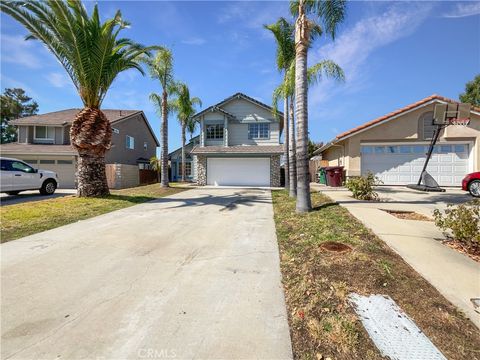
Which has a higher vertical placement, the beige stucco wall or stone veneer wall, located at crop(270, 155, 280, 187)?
the beige stucco wall

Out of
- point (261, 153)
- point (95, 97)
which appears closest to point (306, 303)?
point (95, 97)

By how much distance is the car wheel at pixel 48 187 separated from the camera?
13.4 metres

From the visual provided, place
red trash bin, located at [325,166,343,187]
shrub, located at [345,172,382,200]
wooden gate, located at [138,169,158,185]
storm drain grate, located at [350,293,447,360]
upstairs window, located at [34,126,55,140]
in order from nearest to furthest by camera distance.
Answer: storm drain grate, located at [350,293,447,360]
shrub, located at [345,172,382,200]
red trash bin, located at [325,166,343,187]
upstairs window, located at [34,126,55,140]
wooden gate, located at [138,169,158,185]

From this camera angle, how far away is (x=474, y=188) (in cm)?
1133

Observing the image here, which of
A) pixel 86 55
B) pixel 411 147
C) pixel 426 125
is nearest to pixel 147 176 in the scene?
pixel 86 55

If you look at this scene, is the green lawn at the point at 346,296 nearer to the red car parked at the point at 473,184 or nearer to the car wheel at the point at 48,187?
the red car parked at the point at 473,184

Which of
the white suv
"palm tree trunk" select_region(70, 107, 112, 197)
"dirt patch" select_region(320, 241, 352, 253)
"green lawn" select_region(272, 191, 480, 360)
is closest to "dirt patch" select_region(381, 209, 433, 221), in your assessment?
"green lawn" select_region(272, 191, 480, 360)

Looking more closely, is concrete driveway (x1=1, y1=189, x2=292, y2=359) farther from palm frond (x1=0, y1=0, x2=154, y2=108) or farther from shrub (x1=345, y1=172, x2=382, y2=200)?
palm frond (x1=0, y1=0, x2=154, y2=108)

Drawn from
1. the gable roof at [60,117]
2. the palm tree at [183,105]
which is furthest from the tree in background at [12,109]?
the palm tree at [183,105]

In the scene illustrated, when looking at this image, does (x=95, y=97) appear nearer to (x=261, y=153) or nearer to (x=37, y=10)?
(x=37, y=10)

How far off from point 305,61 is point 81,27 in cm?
920

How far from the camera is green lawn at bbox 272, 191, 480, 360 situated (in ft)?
7.55

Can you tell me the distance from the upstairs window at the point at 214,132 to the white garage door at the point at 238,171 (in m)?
2.11

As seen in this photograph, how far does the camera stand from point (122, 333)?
256 cm
